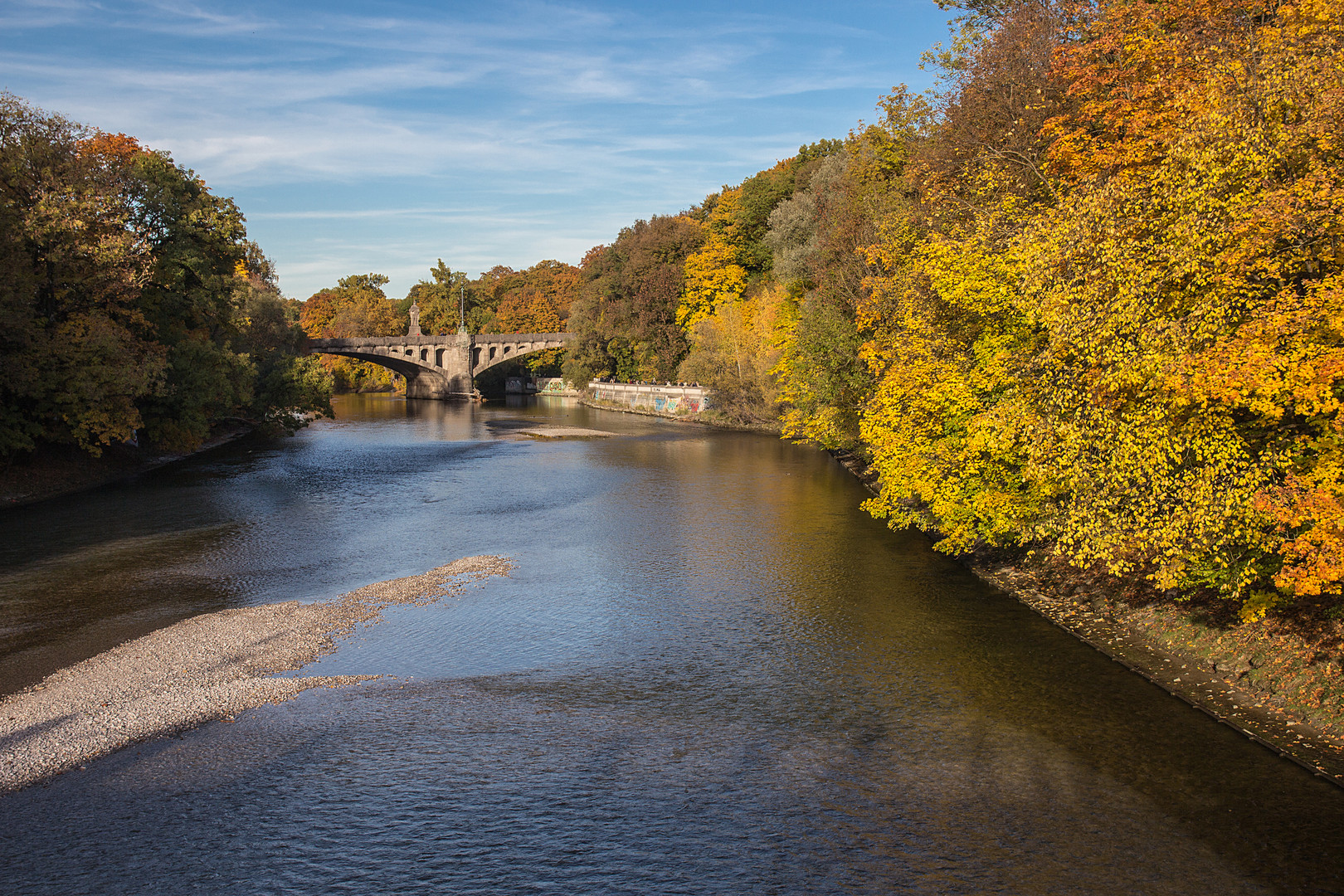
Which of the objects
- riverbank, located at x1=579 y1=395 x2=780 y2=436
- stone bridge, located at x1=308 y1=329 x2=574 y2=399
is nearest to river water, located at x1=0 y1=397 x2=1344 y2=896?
riverbank, located at x1=579 y1=395 x2=780 y2=436

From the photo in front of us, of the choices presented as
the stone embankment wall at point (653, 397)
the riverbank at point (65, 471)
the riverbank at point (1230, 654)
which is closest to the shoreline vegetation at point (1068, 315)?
Answer: the riverbank at point (1230, 654)

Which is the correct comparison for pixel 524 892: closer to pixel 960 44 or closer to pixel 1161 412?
pixel 1161 412

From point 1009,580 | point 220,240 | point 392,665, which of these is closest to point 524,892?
point 392,665

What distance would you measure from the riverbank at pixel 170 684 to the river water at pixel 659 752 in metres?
0.53

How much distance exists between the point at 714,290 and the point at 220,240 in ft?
144

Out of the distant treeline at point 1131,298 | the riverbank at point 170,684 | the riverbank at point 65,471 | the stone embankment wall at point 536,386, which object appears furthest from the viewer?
the stone embankment wall at point 536,386

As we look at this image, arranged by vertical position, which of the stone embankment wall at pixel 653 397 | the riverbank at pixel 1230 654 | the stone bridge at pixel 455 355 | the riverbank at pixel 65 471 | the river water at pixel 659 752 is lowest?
the river water at pixel 659 752

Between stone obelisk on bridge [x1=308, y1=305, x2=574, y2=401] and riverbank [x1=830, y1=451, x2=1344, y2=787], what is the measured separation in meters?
98.2

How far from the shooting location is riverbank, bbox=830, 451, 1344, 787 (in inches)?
529

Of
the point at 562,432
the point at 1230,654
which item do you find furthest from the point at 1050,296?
the point at 562,432

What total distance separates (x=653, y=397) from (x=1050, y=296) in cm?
7221

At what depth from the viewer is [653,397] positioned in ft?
285

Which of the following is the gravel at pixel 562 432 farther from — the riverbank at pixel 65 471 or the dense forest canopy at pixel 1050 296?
the riverbank at pixel 65 471

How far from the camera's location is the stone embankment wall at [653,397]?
78.4m
